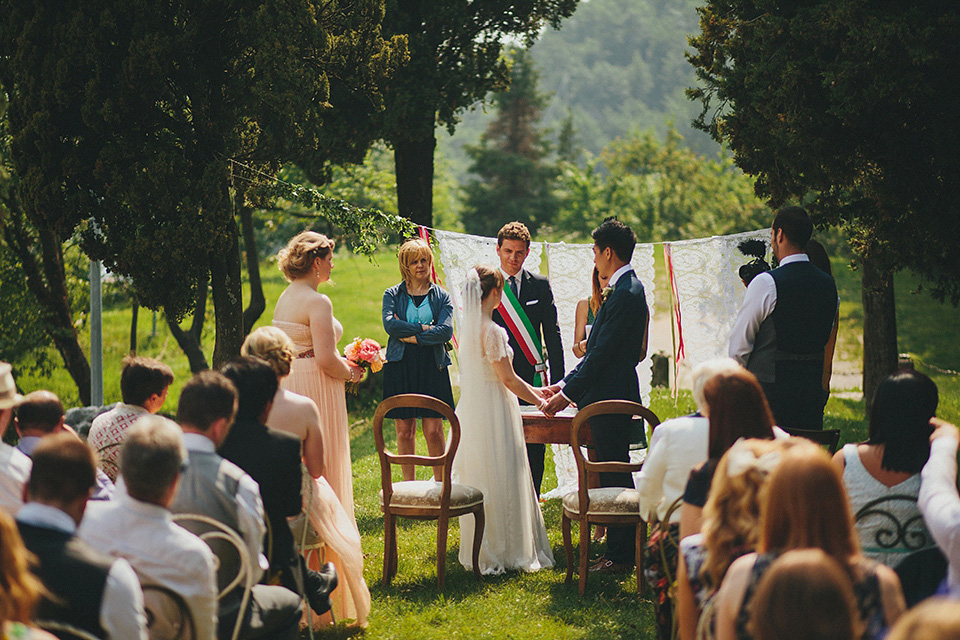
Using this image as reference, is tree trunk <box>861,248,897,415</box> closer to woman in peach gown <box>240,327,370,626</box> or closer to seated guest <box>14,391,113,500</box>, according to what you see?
woman in peach gown <box>240,327,370,626</box>

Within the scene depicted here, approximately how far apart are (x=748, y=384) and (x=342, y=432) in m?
3.07

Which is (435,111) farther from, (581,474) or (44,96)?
(581,474)

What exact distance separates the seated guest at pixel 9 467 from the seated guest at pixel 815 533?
2806 millimetres

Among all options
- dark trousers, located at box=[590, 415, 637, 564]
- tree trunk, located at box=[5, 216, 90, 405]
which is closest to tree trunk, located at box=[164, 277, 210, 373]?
tree trunk, located at box=[5, 216, 90, 405]

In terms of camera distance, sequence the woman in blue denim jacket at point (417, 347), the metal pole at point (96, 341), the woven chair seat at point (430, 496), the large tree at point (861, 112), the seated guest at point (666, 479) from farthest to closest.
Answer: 1. the metal pole at point (96, 341)
2. the woman in blue denim jacket at point (417, 347)
3. the large tree at point (861, 112)
4. the woven chair seat at point (430, 496)
5. the seated guest at point (666, 479)

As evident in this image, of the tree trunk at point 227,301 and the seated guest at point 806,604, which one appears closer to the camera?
the seated guest at point 806,604

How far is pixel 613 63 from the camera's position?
541ft

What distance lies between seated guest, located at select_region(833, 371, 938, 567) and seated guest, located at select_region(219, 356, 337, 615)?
2197 millimetres

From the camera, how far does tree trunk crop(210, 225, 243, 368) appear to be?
7754 millimetres

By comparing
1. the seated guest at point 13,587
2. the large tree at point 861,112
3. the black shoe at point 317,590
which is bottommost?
the black shoe at point 317,590

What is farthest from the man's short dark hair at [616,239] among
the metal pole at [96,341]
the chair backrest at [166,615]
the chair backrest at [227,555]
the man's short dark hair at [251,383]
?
the metal pole at [96,341]

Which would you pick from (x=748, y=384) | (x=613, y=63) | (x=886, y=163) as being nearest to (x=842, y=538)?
(x=748, y=384)

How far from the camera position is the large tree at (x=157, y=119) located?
7055mm

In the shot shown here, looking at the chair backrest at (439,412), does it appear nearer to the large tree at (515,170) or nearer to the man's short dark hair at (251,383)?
the man's short dark hair at (251,383)
